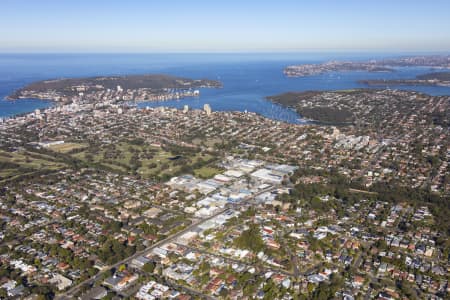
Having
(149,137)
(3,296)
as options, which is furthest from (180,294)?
(149,137)

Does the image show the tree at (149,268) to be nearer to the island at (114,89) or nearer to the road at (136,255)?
the road at (136,255)

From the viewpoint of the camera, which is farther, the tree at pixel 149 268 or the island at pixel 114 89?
the island at pixel 114 89

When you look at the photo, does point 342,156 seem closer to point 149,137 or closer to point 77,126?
point 149,137

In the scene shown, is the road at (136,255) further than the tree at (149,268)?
No

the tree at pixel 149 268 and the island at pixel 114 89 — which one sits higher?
the island at pixel 114 89

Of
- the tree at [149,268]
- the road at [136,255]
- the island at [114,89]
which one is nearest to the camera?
the road at [136,255]

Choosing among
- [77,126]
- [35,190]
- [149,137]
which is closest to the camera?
[35,190]

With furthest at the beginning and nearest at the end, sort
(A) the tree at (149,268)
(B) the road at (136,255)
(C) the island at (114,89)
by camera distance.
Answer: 1. (C) the island at (114,89)
2. (A) the tree at (149,268)
3. (B) the road at (136,255)

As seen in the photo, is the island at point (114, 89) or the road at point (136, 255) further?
the island at point (114, 89)

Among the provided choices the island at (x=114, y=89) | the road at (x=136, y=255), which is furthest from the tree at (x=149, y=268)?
the island at (x=114, y=89)
